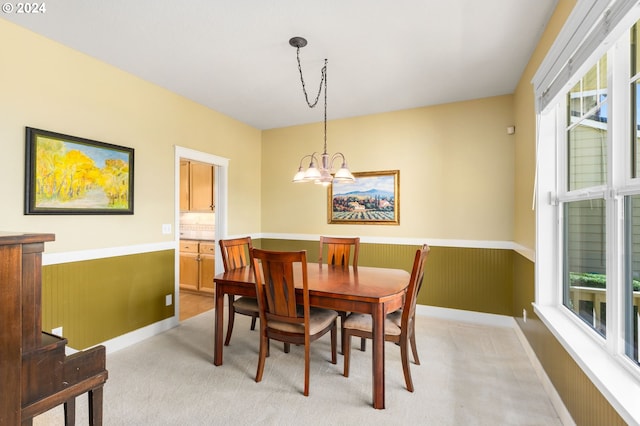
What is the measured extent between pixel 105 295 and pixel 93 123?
1.52 metres

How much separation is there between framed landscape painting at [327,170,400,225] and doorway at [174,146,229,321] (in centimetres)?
150

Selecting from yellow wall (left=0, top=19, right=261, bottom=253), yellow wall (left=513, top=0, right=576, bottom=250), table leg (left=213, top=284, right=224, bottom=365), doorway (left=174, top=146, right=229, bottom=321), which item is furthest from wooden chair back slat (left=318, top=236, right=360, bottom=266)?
yellow wall (left=0, top=19, right=261, bottom=253)

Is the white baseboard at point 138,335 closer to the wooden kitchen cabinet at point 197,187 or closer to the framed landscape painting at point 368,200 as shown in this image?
the wooden kitchen cabinet at point 197,187

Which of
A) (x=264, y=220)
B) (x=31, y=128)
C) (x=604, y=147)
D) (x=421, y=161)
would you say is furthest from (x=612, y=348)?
(x=264, y=220)

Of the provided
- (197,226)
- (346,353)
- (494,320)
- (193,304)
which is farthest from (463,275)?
(197,226)

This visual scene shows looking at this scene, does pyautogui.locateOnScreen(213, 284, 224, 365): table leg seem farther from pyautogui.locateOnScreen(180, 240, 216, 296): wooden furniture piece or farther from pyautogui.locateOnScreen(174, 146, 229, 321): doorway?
pyautogui.locateOnScreen(180, 240, 216, 296): wooden furniture piece

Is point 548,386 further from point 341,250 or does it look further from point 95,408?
point 95,408

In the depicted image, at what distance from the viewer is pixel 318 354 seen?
2.78m

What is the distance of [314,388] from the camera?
2.25m

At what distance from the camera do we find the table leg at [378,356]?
2.01 metres

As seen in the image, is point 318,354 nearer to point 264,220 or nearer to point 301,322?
point 301,322

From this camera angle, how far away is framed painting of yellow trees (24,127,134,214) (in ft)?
7.57

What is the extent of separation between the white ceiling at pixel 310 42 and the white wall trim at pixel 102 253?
5.47 ft

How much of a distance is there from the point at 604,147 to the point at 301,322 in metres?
2.02
